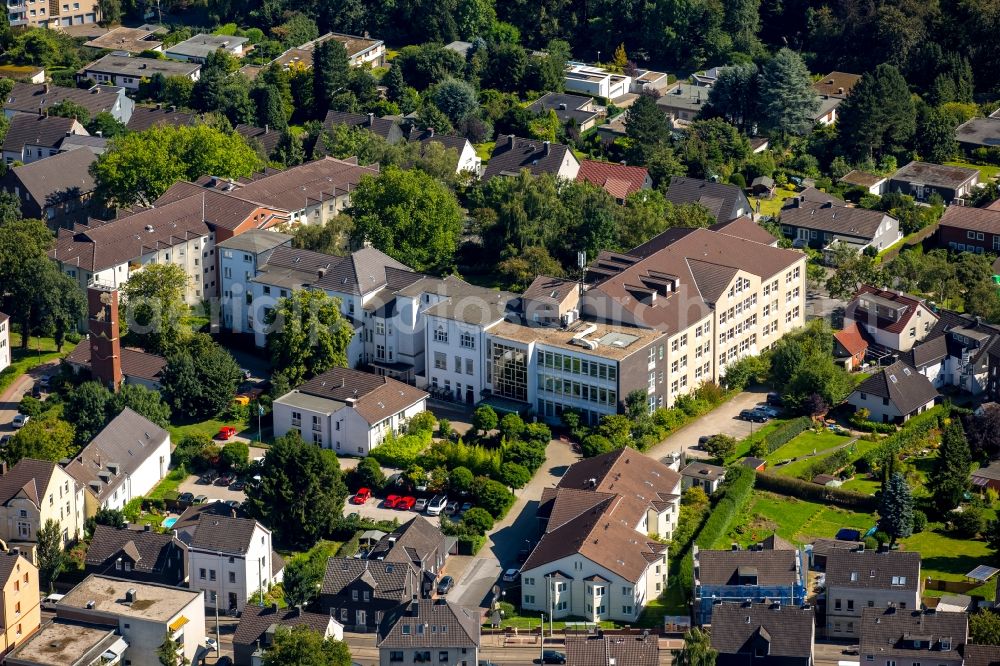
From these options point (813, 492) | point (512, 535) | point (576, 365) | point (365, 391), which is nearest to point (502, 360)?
point (576, 365)

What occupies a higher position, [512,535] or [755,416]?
[755,416]

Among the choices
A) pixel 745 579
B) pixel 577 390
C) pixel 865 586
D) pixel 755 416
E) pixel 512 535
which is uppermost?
pixel 577 390

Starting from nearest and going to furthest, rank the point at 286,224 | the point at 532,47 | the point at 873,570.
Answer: the point at 873,570
the point at 286,224
the point at 532,47

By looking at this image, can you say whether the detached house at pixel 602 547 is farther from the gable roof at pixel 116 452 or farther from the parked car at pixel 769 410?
the gable roof at pixel 116 452

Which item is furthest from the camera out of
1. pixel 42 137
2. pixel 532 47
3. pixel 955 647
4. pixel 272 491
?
pixel 532 47

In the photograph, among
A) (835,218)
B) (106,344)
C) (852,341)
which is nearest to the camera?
(106,344)

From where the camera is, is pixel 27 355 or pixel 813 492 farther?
pixel 27 355

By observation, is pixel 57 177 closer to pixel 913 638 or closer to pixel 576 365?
pixel 576 365

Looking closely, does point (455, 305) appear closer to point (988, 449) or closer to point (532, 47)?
point (988, 449)

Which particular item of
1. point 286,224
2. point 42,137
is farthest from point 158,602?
point 42,137
